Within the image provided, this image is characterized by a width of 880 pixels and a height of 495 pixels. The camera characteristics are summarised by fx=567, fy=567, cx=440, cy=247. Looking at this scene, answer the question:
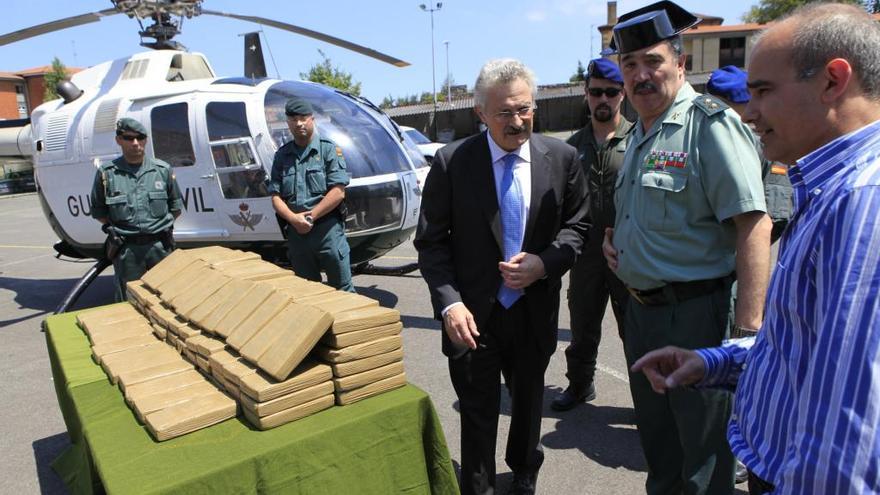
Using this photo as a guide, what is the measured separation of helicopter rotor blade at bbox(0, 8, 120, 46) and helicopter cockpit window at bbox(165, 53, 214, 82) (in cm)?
90

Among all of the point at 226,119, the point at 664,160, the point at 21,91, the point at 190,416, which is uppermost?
the point at 21,91

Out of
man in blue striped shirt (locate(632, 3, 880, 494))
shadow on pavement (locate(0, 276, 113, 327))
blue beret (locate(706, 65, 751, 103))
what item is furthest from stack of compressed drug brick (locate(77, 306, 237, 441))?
shadow on pavement (locate(0, 276, 113, 327))

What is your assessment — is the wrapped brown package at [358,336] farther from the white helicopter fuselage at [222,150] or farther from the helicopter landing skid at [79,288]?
the helicopter landing skid at [79,288]

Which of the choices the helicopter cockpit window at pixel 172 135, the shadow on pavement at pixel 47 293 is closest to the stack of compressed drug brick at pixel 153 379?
the helicopter cockpit window at pixel 172 135

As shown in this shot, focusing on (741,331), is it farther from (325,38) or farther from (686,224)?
(325,38)

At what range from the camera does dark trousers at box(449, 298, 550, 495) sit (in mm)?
2385

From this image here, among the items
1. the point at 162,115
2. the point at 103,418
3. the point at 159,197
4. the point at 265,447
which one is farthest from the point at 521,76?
the point at 162,115

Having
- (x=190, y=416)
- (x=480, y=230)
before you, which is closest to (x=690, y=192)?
(x=480, y=230)

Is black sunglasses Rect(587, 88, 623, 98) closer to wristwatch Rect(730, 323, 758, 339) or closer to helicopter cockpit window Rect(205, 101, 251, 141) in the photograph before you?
wristwatch Rect(730, 323, 758, 339)

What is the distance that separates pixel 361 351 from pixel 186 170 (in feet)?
14.2

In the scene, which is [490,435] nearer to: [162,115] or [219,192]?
[219,192]

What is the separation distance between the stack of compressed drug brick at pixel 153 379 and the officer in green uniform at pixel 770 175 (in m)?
2.66

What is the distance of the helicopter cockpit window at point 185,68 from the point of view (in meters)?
6.54

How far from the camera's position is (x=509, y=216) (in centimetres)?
232
